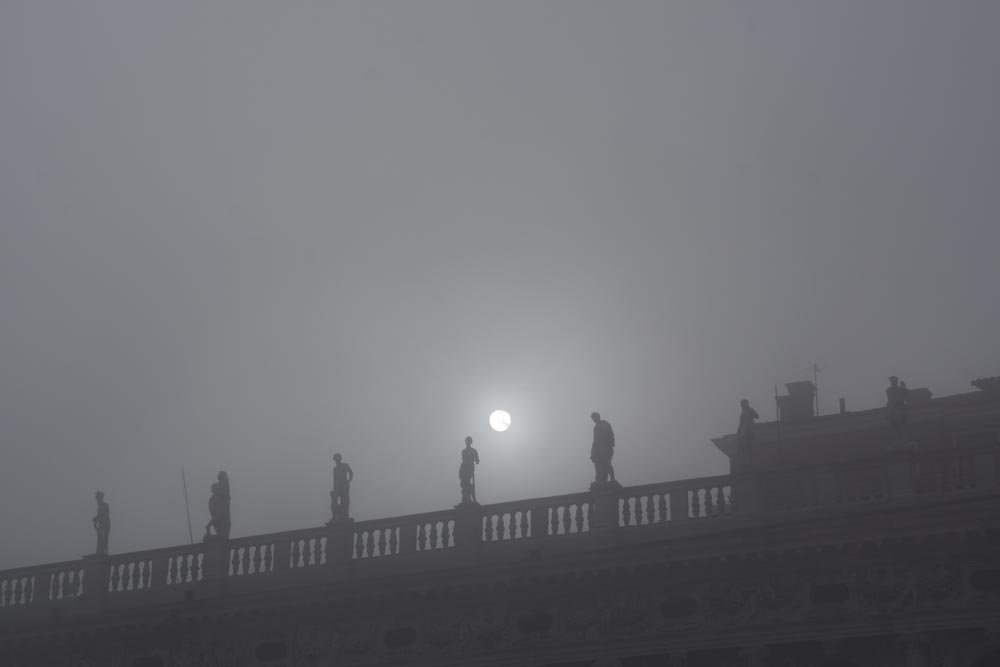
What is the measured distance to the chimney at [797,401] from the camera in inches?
2089

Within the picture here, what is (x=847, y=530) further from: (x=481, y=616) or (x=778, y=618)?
(x=481, y=616)

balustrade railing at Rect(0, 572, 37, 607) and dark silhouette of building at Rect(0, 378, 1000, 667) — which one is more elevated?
balustrade railing at Rect(0, 572, 37, 607)

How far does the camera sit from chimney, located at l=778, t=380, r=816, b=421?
53.1 metres

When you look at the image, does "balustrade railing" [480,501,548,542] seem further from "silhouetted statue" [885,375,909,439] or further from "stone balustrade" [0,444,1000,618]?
"silhouetted statue" [885,375,909,439]

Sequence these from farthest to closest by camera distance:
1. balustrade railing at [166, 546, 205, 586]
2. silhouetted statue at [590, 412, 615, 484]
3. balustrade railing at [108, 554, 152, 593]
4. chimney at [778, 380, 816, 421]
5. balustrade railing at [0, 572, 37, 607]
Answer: chimney at [778, 380, 816, 421] → balustrade railing at [0, 572, 37, 607] → balustrade railing at [108, 554, 152, 593] → balustrade railing at [166, 546, 205, 586] → silhouetted statue at [590, 412, 615, 484]

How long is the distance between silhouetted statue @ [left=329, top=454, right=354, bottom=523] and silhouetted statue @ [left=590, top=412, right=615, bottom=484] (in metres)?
6.99

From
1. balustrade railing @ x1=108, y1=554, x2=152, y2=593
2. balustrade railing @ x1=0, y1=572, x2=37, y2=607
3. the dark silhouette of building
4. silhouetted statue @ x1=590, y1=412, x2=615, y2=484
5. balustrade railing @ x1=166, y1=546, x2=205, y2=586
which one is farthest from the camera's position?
balustrade railing @ x1=0, y1=572, x2=37, y2=607

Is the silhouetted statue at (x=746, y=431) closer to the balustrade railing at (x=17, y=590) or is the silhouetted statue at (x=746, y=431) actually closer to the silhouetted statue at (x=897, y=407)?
the silhouetted statue at (x=897, y=407)

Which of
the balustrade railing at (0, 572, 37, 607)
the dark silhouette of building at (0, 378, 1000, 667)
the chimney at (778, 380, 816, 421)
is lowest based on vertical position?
the dark silhouette of building at (0, 378, 1000, 667)

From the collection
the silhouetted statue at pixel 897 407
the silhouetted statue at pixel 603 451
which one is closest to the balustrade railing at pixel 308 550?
the silhouetted statue at pixel 603 451

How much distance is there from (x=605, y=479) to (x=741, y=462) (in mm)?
3231

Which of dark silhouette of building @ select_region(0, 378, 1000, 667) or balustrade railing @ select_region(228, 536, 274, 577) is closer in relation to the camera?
dark silhouette of building @ select_region(0, 378, 1000, 667)

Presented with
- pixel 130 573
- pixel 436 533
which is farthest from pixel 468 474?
pixel 130 573

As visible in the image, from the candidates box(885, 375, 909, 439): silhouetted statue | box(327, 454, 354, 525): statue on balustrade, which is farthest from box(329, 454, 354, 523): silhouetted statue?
box(885, 375, 909, 439): silhouetted statue
